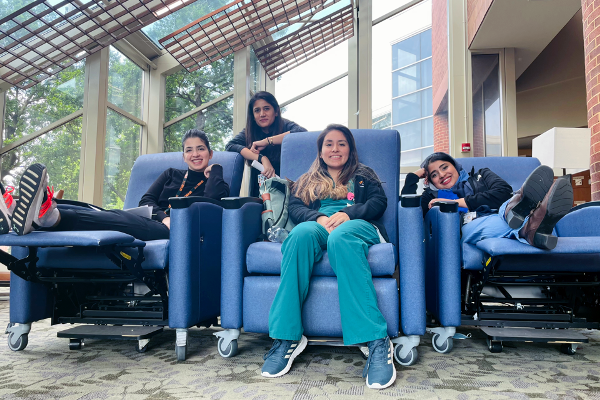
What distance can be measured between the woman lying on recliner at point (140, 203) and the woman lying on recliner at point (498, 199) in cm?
109

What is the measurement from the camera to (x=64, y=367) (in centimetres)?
163

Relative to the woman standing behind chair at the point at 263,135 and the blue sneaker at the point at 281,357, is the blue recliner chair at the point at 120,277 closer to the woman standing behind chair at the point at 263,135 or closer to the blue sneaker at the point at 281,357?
the blue sneaker at the point at 281,357

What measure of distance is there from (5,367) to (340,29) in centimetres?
429

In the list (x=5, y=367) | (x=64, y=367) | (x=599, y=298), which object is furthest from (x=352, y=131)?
(x=5, y=367)

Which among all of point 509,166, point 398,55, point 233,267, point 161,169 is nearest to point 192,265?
point 233,267

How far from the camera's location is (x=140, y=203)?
236 centimetres

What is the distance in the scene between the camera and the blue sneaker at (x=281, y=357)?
1503 millimetres

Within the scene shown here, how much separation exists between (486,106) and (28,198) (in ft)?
14.6

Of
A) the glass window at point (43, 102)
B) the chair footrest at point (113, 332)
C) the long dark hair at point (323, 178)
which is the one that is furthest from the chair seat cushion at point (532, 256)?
the glass window at point (43, 102)

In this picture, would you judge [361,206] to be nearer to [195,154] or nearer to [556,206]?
[556,206]

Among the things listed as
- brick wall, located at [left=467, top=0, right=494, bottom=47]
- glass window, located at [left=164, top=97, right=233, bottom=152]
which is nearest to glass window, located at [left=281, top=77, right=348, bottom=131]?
glass window, located at [left=164, top=97, right=233, bottom=152]

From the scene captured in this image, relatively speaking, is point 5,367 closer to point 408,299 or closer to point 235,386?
point 235,386

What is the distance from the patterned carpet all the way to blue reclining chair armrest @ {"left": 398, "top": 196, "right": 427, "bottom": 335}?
172mm

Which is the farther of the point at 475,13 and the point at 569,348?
the point at 475,13
